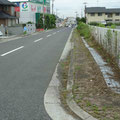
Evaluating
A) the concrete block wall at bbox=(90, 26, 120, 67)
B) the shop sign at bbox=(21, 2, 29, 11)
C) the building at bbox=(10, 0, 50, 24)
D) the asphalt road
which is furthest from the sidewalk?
the shop sign at bbox=(21, 2, 29, 11)

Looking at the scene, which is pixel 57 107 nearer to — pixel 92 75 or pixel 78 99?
pixel 78 99

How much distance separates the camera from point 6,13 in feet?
149

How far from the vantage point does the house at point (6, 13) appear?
42.6m

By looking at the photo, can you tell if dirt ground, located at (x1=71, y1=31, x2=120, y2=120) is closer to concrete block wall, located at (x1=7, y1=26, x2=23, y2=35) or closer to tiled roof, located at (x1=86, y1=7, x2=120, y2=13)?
→ concrete block wall, located at (x1=7, y1=26, x2=23, y2=35)

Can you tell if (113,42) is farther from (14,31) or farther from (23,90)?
(14,31)

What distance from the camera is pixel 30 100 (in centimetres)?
466

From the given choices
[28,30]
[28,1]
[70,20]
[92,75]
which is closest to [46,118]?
[92,75]

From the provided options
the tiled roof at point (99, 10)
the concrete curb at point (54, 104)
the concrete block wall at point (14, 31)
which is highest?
the tiled roof at point (99, 10)

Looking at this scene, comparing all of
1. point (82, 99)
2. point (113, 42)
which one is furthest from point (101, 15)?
point (82, 99)

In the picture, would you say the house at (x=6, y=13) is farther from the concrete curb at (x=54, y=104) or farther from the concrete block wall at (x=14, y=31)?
the concrete curb at (x=54, y=104)

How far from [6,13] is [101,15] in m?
38.2

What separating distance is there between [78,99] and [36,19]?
230 feet

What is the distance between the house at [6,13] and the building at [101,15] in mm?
32811

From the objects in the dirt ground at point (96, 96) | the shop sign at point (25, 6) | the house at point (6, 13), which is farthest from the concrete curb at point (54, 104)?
the shop sign at point (25, 6)
